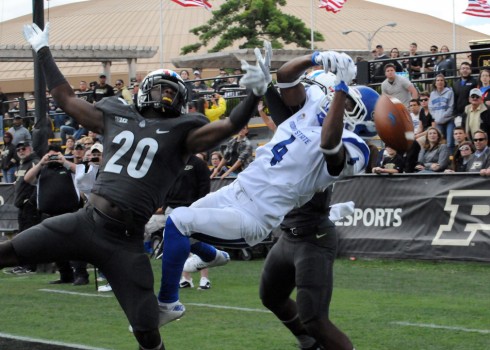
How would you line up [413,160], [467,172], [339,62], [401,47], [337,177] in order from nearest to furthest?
[339,62] < [337,177] < [467,172] < [413,160] < [401,47]

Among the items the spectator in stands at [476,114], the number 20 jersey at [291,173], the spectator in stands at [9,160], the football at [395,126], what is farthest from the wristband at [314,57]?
the spectator in stands at [9,160]

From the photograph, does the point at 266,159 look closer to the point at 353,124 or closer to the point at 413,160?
the point at 353,124

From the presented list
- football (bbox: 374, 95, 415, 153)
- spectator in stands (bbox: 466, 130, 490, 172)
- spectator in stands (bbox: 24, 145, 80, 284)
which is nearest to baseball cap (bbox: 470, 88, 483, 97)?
spectator in stands (bbox: 466, 130, 490, 172)

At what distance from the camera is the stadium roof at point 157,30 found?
7788cm

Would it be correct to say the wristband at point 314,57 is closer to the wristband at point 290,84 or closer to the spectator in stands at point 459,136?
the wristband at point 290,84

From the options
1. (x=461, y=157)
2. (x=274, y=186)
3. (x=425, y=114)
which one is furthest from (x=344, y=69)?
(x=425, y=114)

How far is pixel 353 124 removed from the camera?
5918 mm

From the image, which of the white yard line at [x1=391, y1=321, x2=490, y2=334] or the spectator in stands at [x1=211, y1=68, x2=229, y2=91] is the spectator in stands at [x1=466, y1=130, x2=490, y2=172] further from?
the spectator in stands at [x1=211, y1=68, x2=229, y2=91]

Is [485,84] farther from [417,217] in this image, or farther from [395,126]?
[395,126]

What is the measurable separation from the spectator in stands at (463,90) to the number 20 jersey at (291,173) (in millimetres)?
9520

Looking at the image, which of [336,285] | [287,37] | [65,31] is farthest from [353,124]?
[65,31]

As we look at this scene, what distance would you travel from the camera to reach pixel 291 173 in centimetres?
586

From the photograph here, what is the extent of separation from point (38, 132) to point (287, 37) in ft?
135

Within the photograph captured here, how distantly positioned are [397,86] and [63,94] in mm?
10250
